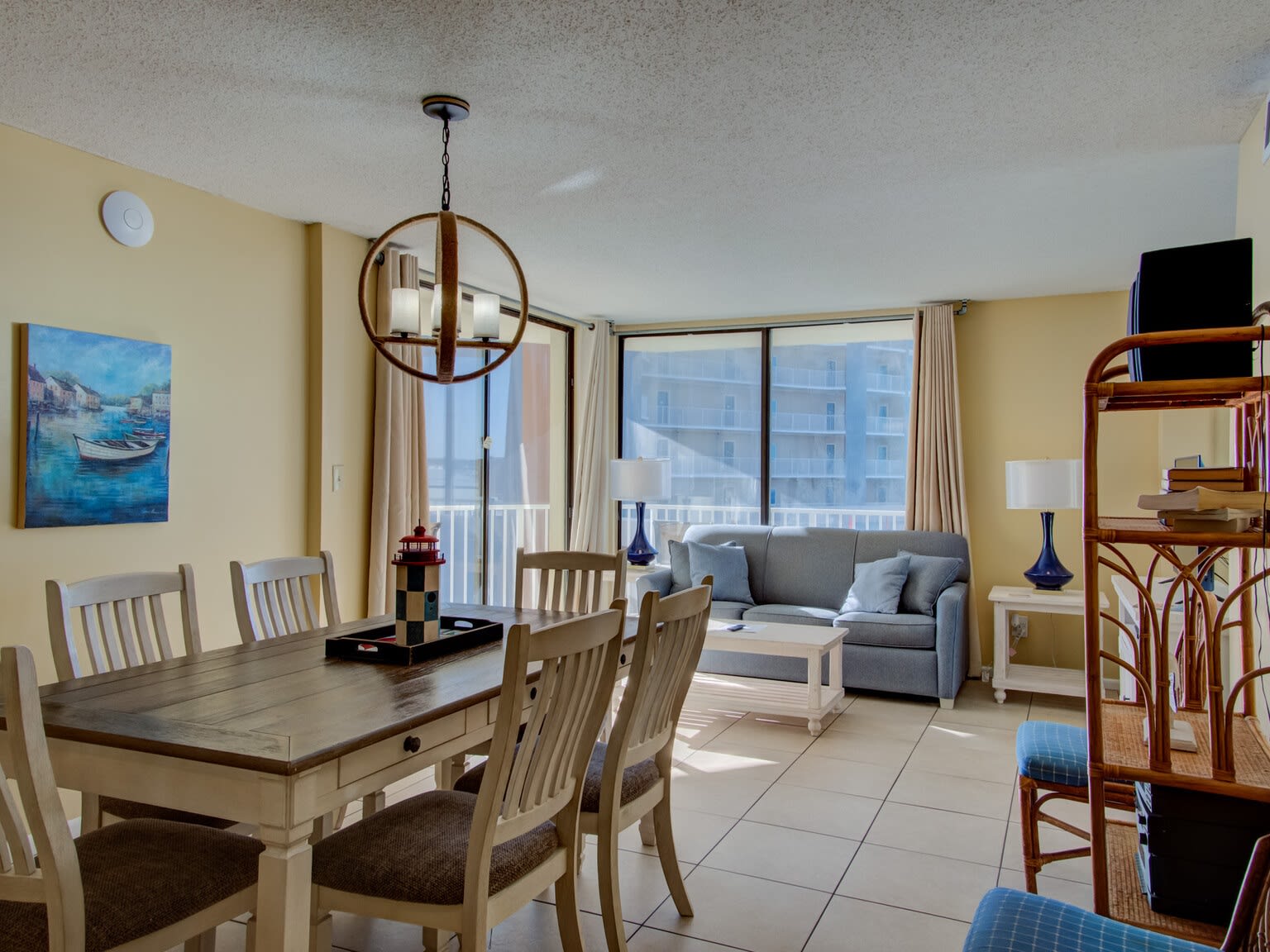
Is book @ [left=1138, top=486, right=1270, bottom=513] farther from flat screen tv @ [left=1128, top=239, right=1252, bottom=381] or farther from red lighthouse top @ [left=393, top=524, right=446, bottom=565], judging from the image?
red lighthouse top @ [left=393, top=524, right=446, bottom=565]

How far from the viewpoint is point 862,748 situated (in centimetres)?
430

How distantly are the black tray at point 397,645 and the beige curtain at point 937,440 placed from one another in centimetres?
397

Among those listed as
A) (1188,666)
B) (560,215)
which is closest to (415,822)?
(1188,666)

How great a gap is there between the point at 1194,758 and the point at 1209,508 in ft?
1.92

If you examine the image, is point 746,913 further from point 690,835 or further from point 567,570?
point 567,570

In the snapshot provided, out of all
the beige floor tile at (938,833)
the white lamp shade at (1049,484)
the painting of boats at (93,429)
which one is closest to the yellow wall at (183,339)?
the painting of boats at (93,429)

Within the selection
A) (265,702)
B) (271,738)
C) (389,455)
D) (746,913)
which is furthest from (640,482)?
(271,738)

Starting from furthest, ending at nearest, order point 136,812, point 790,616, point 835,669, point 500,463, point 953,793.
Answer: point 500,463
point 790,616
point 835,669
point 953,793
point 136,812

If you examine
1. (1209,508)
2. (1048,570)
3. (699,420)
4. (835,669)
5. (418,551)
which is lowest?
(835,669)

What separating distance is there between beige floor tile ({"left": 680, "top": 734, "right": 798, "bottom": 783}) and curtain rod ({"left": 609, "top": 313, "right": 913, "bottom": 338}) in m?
3.27

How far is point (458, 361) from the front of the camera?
18.0 feet

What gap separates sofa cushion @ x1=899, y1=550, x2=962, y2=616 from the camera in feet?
17.3

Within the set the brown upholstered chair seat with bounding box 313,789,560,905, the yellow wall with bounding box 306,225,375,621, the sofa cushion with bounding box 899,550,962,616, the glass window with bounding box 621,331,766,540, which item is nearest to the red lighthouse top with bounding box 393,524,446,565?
the brown upholstered chair seat with bounding box 313,789,560,905

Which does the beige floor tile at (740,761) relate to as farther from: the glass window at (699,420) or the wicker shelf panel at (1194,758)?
the glass window at (699,420)
